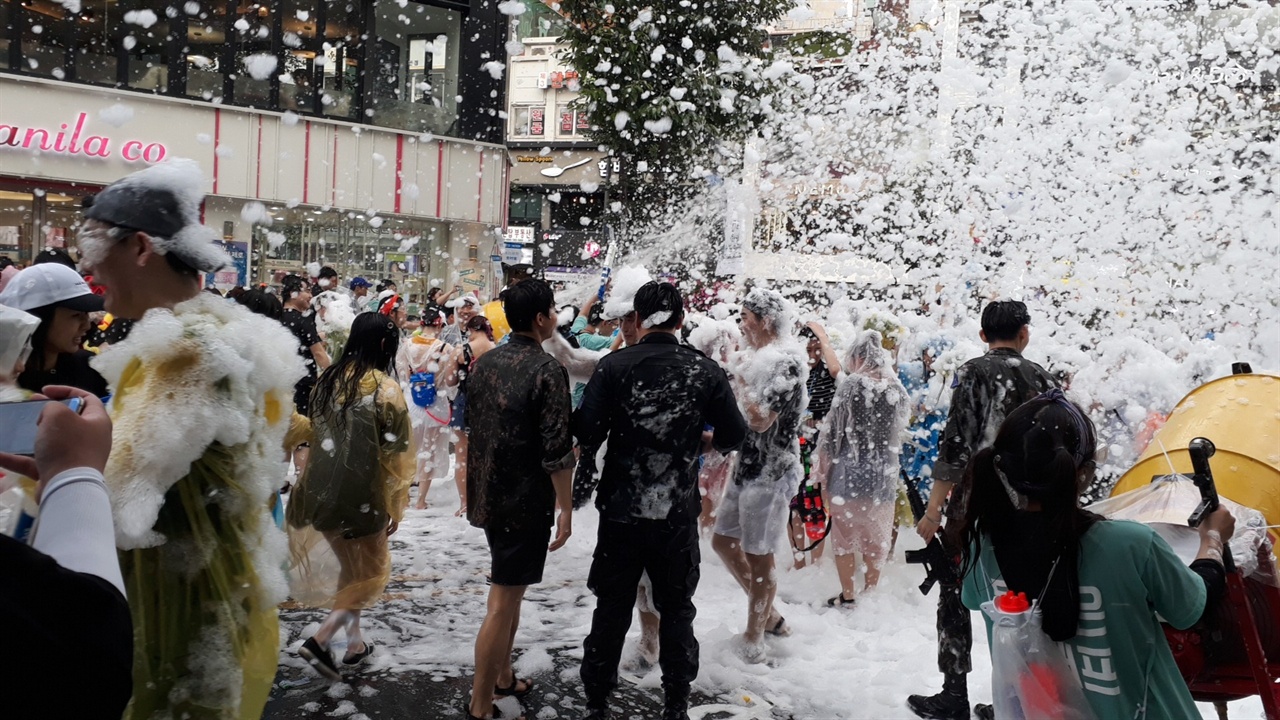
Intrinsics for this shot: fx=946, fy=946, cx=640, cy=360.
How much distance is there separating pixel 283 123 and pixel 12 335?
18.8m

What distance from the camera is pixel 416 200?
21.4 m

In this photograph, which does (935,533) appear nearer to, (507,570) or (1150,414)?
(507,570)

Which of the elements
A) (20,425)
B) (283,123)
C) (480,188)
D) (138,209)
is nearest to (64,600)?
(20,425)

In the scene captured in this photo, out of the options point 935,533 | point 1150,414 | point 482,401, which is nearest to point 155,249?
point 482,401

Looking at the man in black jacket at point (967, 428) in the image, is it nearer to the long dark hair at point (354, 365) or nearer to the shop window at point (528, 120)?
the long dark hair at point (354, 365)

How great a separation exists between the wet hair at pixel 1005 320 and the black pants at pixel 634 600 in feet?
5.93

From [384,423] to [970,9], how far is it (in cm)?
809

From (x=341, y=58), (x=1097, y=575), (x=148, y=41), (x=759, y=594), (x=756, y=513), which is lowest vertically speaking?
(x=759, y=594)

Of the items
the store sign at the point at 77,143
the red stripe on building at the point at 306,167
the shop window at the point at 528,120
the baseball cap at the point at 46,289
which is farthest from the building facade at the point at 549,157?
the baseball cap at the point at 46,289

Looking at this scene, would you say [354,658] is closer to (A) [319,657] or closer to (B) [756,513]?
(A) [319,657]

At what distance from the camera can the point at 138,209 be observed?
7.22 feet

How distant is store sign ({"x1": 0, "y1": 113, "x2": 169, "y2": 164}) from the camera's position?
639 inches

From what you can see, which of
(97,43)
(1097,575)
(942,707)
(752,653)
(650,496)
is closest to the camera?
(1097,575)

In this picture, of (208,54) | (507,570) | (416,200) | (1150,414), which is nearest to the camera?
(507,570)
